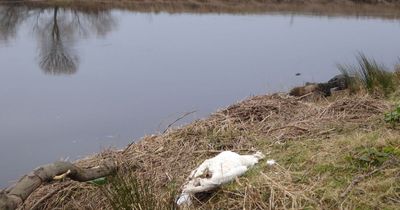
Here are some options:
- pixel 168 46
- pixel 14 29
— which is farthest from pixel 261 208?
pixel 14 29

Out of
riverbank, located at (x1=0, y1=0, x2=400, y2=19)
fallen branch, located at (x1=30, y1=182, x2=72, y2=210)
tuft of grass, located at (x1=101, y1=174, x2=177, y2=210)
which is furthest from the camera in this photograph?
riverbank, located at (x1=0, y1=0, x2=400, y2=19)

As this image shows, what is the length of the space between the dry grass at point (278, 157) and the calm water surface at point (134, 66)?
5.52 ft

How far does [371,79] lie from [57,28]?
11512 millimetres

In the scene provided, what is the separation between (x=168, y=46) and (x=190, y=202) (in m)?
9.71

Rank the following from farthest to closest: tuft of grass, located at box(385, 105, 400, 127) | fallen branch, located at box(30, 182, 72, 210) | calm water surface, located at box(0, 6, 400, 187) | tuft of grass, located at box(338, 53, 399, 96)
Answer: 1. calm water surface, located at box(0, 6, 400, 187)
2. tuft of grass, located at box(338, 53, 399, 96)
3. tuft of grass, located at box(385, 105, 400, 127)
4. fallen branch, located at box(30, 182, 72, 210)

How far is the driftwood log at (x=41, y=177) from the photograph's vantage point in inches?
111

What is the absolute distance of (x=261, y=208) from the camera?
2.96 metres

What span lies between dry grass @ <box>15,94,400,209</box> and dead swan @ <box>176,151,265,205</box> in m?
0.06

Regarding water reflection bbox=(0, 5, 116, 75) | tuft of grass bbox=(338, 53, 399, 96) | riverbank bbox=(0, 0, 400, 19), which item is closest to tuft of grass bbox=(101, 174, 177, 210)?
tuft of grass bbox=(338, 53, 399, 96)

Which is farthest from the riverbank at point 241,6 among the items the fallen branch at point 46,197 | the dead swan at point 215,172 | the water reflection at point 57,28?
the dead swan at point 215,172

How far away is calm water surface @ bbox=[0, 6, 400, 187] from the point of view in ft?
22.4

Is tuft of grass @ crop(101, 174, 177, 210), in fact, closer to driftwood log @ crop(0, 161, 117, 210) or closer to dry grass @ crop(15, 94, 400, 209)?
dry grass @ crop(15, 94, 400, 209)

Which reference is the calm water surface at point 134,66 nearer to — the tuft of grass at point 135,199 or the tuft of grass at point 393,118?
the tuft of grass at point 135,199

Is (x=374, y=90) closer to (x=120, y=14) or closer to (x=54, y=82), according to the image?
(x=54, y=82)
